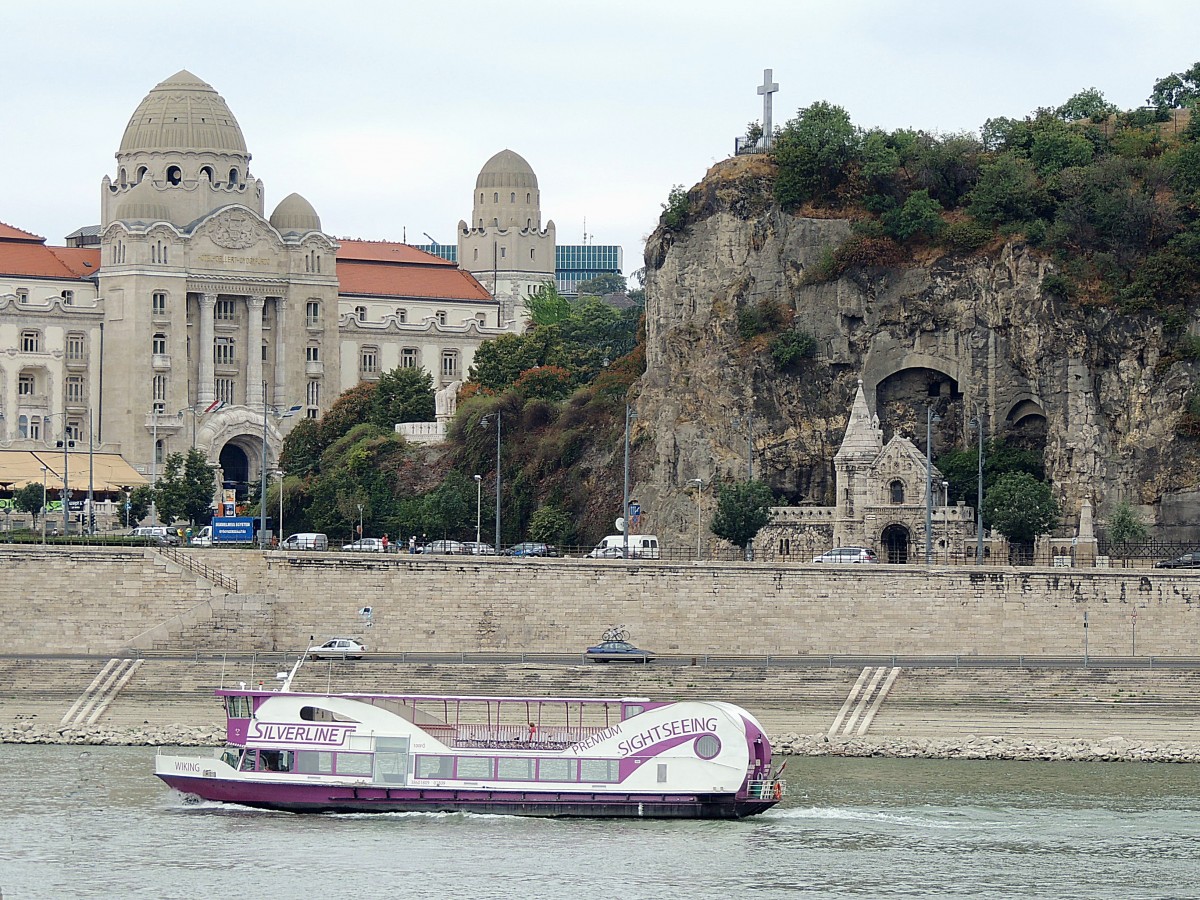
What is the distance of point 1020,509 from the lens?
331 feet

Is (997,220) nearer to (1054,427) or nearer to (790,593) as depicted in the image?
(1054,427)

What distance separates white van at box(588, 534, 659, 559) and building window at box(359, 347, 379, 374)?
6857cm

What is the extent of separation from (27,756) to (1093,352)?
161 feet

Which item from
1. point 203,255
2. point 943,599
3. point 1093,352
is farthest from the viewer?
point 203,255

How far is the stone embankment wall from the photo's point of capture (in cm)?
9125

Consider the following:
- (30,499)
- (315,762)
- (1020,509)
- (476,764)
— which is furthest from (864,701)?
(30,499)

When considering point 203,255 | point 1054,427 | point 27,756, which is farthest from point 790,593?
point 203,255

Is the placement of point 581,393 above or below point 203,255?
below

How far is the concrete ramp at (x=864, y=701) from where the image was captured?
81.0 metres

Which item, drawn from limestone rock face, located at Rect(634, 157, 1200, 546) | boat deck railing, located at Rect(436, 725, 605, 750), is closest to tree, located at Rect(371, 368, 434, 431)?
limestone rock face, located at Rect(634, 157, 1200, 546)

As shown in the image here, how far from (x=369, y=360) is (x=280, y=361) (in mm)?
9721

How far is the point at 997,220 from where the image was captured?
11244 centimetres

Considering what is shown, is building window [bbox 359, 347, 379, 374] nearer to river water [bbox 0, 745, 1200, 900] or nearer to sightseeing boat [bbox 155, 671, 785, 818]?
river water [bbox 0, 745, 1200, 900]

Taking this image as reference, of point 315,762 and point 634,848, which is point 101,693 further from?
point 634,848
